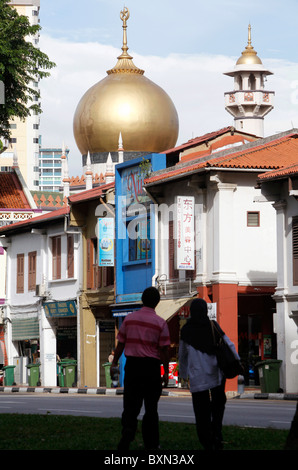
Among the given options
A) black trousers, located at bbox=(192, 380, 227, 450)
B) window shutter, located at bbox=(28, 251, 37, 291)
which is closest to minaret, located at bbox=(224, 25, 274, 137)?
window shutter, located at bbox=(28, 251, 37, 291)

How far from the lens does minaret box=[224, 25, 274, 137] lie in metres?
83.6

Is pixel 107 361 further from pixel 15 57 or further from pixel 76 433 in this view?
pixel 76 433

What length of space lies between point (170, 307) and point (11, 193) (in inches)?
1143

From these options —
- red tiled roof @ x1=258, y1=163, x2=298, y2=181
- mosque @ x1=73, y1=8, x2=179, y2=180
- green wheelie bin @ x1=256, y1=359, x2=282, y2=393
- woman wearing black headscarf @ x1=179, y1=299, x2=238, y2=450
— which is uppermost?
mosque @ x1=73, y1=8, x2=179, y2=180

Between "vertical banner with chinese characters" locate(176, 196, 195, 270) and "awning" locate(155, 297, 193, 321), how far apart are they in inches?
58.0

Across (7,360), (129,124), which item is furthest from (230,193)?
(129,124)

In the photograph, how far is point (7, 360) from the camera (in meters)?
54.2

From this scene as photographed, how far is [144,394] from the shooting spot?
12.9m

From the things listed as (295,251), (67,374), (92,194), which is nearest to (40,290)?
(67,374)

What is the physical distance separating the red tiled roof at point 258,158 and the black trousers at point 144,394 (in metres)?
24.0

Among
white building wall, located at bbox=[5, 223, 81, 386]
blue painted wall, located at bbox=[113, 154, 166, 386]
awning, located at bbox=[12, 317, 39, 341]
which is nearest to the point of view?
blue painted wall, located at bbox=[113, 154, 166, 386]

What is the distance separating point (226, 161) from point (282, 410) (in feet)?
48.2

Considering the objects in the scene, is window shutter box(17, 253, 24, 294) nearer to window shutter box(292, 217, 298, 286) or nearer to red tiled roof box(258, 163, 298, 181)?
red tiled roof box(258, 163, 298, 181)

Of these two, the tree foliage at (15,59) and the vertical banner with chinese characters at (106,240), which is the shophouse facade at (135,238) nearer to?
the vertical banner with chinese characters at (106,240)
